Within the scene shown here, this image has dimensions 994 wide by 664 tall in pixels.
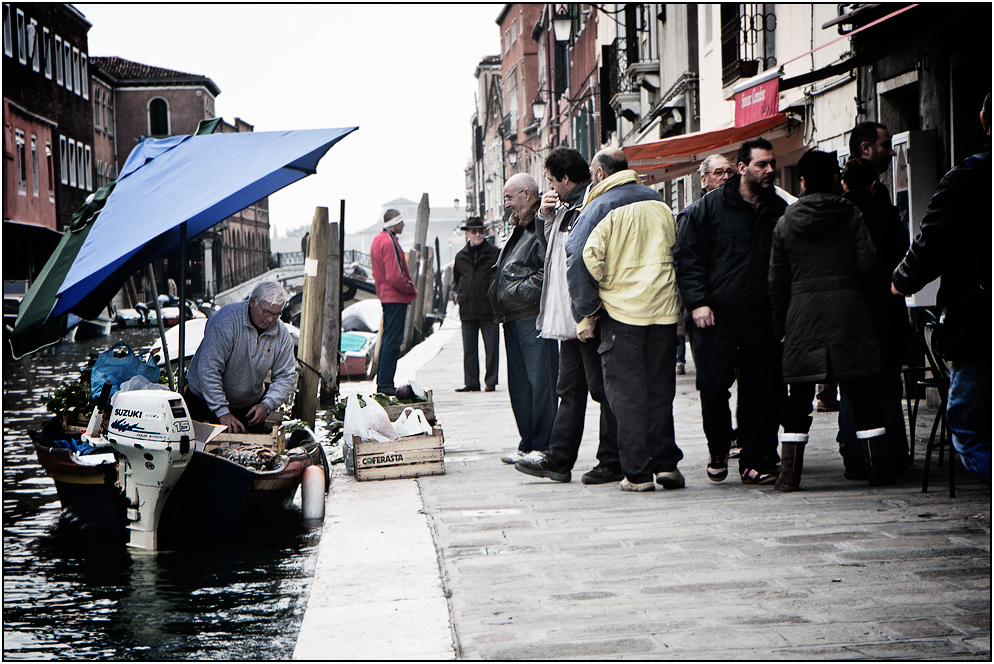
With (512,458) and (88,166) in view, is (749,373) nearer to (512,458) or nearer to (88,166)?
(512,458)

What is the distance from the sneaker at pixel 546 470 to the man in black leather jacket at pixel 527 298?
44 centimetres

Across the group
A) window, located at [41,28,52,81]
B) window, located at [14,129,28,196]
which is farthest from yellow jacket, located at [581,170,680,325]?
window, located at [41,28,52,81]

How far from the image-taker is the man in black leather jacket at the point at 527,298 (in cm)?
737

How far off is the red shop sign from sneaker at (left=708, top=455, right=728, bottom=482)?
536 centimetres

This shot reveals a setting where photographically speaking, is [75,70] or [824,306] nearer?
[824,306]

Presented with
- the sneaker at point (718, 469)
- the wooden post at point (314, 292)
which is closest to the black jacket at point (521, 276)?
the sneaker at point (718, 469)

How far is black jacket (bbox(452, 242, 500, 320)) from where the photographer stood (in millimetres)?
13070

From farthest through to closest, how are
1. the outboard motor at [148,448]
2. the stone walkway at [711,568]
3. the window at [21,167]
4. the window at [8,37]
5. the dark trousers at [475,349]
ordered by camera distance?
the window at [8,37] → the window at [21,167] → the dark trousers at [475,349] → the outboard motor at [148,448] → the stone walkway at [711,568]

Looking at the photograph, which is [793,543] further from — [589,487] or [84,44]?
[84,44]

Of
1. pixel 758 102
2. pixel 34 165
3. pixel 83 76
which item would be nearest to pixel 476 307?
pixel 758 102

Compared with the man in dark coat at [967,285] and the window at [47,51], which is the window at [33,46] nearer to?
the window at [47,51]

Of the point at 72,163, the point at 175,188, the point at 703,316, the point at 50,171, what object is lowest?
the point at 703,316

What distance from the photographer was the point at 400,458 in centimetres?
739

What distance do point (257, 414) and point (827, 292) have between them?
3616 millimetres
